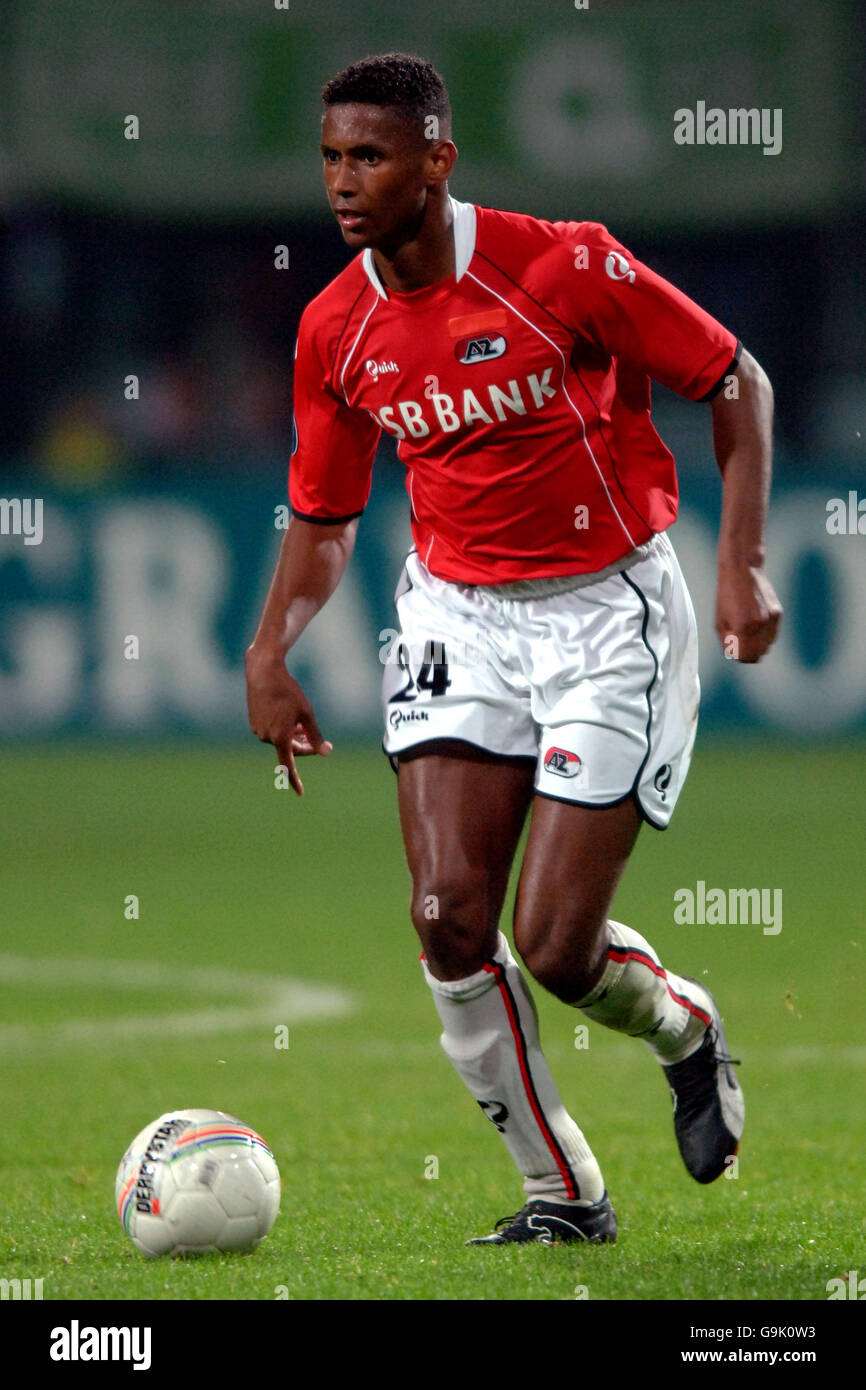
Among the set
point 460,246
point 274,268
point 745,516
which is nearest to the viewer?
point 745,516

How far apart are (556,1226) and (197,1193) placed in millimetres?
805

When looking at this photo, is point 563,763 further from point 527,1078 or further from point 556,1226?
point 556,1226

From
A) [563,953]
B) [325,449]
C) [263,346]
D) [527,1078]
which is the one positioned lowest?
[527,1078]

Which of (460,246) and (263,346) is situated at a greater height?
(263,346)

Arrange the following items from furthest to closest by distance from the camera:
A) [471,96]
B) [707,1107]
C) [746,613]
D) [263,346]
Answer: [263,346] → [471,96] → [707,1107] → [746,613]

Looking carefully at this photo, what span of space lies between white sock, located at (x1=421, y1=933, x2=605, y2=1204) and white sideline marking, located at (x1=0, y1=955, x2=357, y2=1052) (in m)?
2.84

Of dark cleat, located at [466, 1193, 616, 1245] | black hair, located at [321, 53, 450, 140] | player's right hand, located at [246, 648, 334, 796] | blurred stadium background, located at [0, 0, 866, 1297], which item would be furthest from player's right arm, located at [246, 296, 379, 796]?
blurred stadium background, located at [0, 0, 866, 1297]

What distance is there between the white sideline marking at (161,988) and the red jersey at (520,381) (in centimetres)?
312

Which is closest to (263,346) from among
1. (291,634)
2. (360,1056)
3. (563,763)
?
(360,1056)

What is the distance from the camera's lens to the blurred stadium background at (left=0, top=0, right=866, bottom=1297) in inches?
548

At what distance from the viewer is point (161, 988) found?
7910 millimetres

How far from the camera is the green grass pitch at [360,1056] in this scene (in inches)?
169

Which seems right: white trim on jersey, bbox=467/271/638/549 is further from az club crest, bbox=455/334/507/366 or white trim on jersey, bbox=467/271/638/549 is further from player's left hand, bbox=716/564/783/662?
player's left hand, bbox=716/564/783/662

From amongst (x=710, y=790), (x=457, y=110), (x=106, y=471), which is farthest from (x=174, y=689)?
(x=457, y=110)
